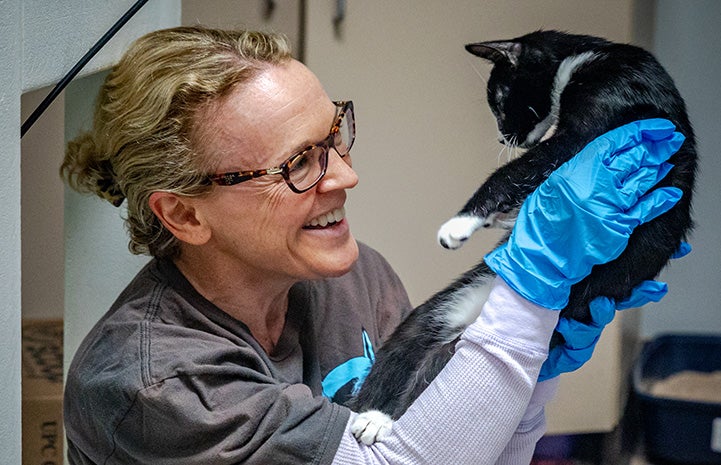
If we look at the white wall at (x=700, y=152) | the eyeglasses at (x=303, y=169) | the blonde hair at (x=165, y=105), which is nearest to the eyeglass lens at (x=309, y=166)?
the eyeglasses at (x=303, y=169)

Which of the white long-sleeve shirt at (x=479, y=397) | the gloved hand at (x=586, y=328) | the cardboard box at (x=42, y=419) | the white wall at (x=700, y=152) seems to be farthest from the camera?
Answer: the white wall at (x=700, y=152)

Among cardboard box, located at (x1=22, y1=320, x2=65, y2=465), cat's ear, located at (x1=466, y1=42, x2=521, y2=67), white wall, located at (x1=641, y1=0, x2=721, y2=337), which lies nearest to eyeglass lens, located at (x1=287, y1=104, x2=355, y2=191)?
cat's ear, located at (x1=466, y1=42, x2=521, y2=67)

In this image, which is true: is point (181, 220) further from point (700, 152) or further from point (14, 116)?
point (700, 152)

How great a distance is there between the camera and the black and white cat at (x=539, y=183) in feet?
3.67

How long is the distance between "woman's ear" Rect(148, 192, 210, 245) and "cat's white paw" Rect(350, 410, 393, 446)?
0.34 m

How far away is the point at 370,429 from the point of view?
41.8 inches

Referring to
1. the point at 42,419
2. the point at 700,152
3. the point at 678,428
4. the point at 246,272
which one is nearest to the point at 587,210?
the point at 246,272

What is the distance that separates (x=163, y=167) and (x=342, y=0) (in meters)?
1.02

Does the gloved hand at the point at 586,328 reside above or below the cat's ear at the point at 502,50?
below

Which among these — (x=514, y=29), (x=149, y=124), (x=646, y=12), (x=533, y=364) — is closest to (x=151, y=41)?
(x=149, y=124)

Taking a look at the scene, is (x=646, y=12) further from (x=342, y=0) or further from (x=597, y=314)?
(x=597, y=314)

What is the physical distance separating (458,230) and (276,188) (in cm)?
26

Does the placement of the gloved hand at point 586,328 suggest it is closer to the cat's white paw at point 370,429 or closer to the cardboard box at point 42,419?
the cat's white paw at point 370,429

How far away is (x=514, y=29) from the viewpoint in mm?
2102
